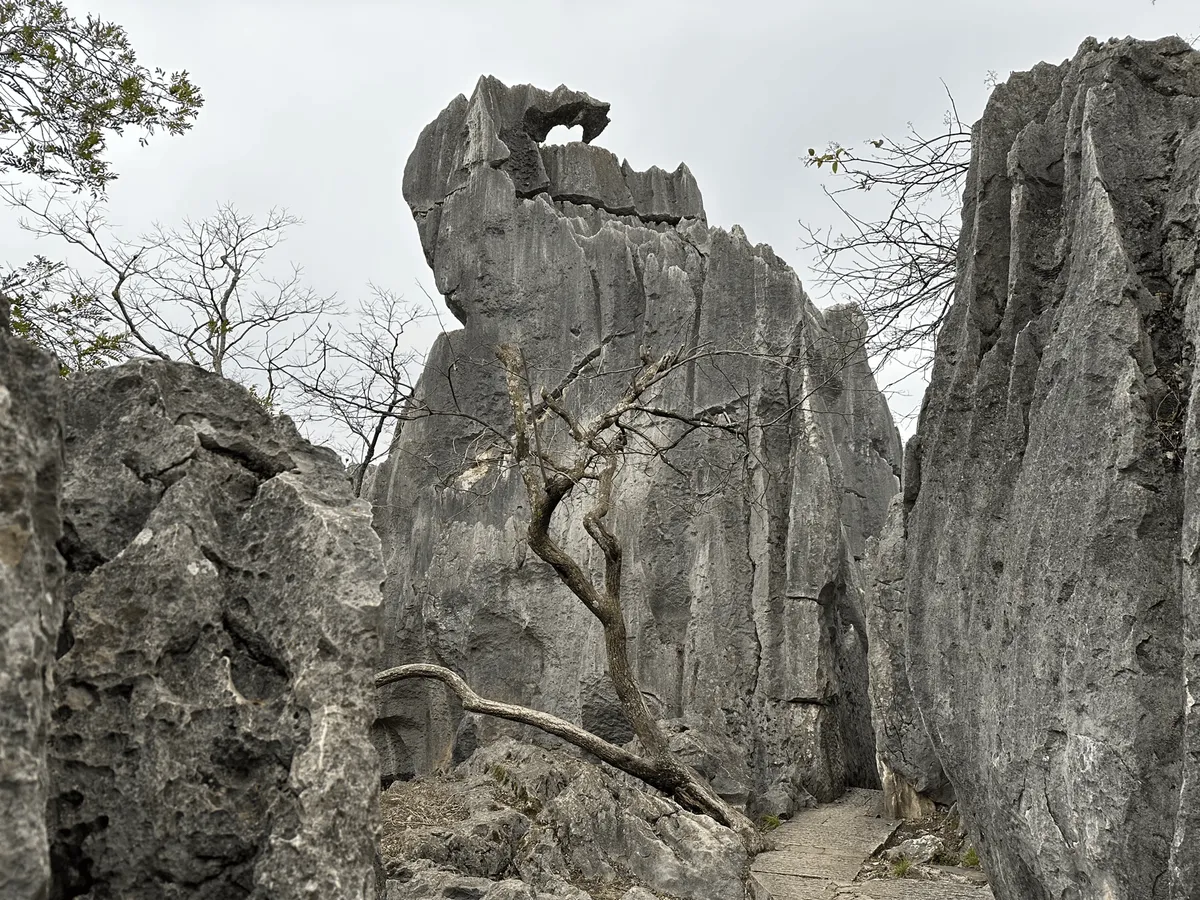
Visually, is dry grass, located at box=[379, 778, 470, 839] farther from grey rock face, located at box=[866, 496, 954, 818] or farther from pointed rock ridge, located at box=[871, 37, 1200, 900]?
grey rock face, located at box=[866, 496, 954, 818]

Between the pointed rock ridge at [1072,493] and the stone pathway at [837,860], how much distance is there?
2.69 metres

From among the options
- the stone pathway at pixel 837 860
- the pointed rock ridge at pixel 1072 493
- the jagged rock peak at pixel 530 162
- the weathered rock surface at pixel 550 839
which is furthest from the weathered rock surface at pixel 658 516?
the pointed rock ridge at pixel 1072 493

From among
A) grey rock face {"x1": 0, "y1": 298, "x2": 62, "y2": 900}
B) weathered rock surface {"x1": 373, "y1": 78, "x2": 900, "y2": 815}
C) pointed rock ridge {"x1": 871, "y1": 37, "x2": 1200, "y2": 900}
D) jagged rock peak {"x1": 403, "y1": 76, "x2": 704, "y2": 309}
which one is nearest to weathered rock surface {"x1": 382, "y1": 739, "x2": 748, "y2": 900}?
pointed rock ridge {"x1": 871, "y1": 37, "x2": 1200, "y2": 900}

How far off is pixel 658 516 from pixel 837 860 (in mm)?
4665

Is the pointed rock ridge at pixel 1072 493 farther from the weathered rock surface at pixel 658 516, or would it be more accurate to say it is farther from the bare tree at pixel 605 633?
the weathered rock surface at pixel 658 516

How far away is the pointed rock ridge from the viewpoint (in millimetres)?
3889

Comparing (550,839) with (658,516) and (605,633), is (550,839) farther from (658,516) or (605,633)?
(658,516)

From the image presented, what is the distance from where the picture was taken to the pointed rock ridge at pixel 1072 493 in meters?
3.89

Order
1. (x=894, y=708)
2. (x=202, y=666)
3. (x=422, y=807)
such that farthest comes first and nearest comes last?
1. (x=894, y=708)
2. (x=422, y=807)
3. (x=202, y=666)

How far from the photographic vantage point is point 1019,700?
15.0 ft

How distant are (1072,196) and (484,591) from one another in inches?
353

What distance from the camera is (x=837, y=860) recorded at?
888 centimetres

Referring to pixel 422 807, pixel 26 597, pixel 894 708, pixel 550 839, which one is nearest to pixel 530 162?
pixel 894 708

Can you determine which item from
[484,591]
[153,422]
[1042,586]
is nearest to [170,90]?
[153,422]
